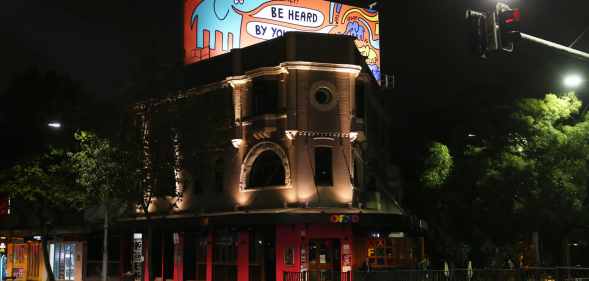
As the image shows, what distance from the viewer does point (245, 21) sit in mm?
40250

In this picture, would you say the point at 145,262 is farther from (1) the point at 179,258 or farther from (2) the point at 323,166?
(2) the point at 323,166

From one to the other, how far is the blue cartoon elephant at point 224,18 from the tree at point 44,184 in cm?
1111

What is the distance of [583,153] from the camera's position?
1096 inches

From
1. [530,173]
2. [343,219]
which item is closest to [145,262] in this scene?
[343,219]

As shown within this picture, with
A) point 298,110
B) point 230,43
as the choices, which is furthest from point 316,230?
point 230,43

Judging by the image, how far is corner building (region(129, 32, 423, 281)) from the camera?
28938mm

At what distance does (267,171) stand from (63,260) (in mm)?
19410

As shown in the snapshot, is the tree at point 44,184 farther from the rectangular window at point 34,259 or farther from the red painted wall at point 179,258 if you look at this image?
the rectangular window at point 34,259

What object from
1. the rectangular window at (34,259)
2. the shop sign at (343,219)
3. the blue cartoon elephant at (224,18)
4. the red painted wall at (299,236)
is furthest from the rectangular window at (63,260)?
the shop sign at (343,219)

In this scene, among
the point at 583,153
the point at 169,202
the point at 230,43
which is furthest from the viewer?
the point at 230,43

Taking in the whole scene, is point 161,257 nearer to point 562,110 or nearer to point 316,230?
point 316,230

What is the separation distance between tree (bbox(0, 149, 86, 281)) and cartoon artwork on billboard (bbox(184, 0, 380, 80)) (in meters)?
10.1

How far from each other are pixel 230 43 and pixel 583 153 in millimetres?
21064

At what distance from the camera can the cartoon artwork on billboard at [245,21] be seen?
4031 cm
